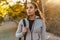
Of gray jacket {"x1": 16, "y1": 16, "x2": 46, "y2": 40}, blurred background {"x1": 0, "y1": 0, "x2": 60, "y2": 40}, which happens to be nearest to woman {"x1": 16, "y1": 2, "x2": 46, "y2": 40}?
gray jacket {"x1": 16, "y1": 16, "x2": 46, "y2": 40}

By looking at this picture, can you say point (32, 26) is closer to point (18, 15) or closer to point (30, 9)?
point (30, 9)

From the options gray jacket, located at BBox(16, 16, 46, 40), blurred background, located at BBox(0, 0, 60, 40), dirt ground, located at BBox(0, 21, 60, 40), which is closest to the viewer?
gray jacket, located at BBox(16, 16, 46, 40)

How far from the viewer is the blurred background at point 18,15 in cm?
259

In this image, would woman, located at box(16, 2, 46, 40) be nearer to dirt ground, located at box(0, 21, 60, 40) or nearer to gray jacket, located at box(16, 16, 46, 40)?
gray jacket, located at box(16, 16, 46, 40)

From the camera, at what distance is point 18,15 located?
2621mm

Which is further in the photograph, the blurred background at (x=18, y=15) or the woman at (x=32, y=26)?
the blurred background at (x=18, y=15)

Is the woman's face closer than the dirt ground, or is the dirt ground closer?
the woman's face

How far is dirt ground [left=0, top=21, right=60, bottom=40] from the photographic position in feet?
8.84

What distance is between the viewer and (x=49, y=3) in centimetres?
276

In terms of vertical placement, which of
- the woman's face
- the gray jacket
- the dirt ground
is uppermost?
the woman's face

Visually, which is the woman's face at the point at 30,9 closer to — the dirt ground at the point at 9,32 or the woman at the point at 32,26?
the woman at the point at 32,26

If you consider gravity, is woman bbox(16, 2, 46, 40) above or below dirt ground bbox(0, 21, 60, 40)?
above

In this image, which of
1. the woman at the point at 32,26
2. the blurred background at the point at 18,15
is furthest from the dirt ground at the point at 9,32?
the woman at the point at 32,26

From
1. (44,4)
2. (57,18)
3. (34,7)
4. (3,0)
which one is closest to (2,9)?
(3,0)
